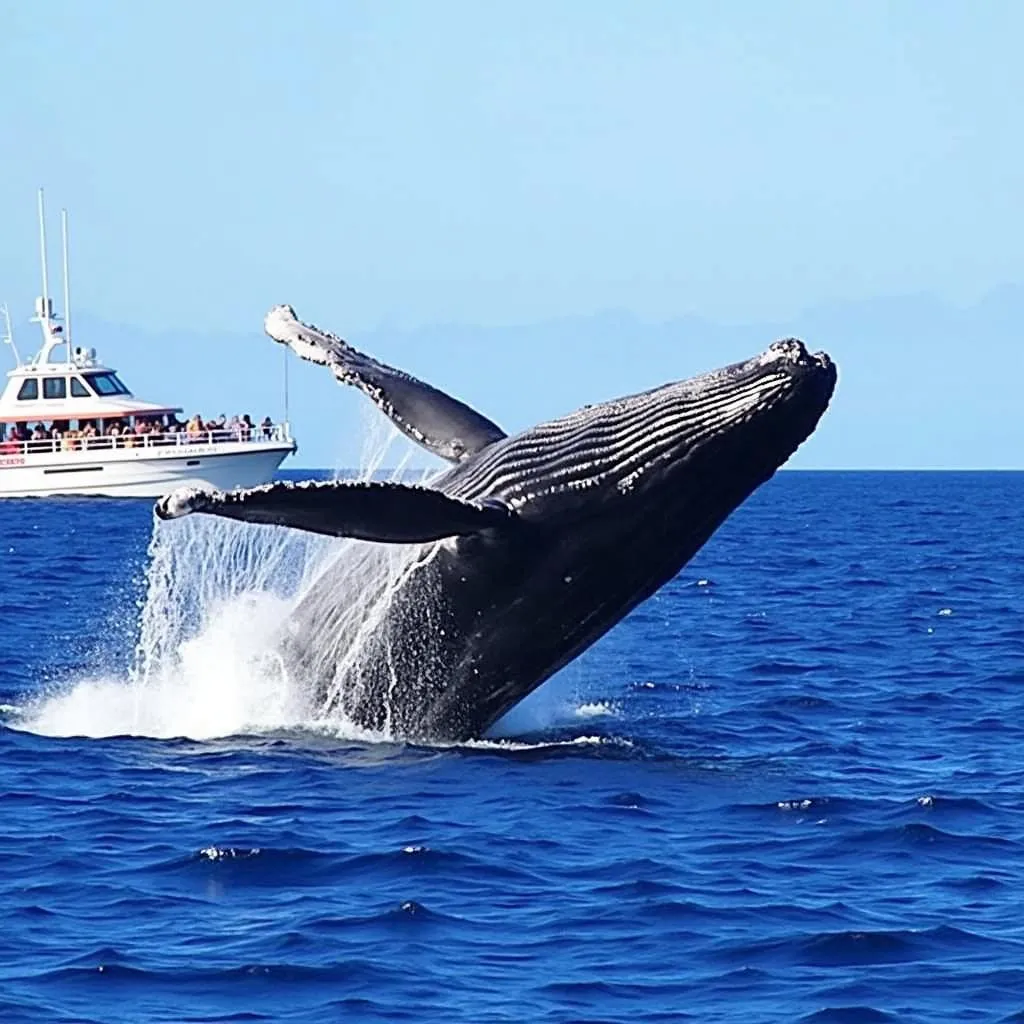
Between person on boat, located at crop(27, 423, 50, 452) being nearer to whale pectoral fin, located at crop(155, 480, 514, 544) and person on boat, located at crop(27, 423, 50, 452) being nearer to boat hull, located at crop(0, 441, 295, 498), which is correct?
boat hull, located at crop(0, 441, 295, 498)

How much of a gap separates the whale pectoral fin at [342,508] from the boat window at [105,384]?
6631cm

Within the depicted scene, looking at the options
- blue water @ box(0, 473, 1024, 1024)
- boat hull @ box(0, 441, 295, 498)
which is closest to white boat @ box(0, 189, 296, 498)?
boat hull @ box(0, 441, 295, 498)

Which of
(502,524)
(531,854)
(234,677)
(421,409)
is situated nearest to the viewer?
(531,854)

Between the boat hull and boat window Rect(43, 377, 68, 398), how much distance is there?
138 inches

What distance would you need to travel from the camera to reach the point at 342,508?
38.6 feet

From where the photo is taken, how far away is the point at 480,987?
916 cm

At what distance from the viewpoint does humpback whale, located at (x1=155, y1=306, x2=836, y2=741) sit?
12.2m

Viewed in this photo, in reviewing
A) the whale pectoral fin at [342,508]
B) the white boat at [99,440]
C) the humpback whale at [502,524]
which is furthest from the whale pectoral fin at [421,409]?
the white boat at [99,440]

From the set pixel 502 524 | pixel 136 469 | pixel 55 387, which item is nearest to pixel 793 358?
pixel 502 524

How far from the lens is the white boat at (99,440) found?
A: 238 feet

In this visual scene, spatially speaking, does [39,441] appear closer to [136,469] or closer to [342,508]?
[136,469]

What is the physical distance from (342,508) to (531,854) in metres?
2.01

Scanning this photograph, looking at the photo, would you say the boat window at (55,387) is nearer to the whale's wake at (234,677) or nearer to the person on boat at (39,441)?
the person on boat at (39,441)

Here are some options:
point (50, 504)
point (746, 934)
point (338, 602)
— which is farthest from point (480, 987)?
point (50, 504)
